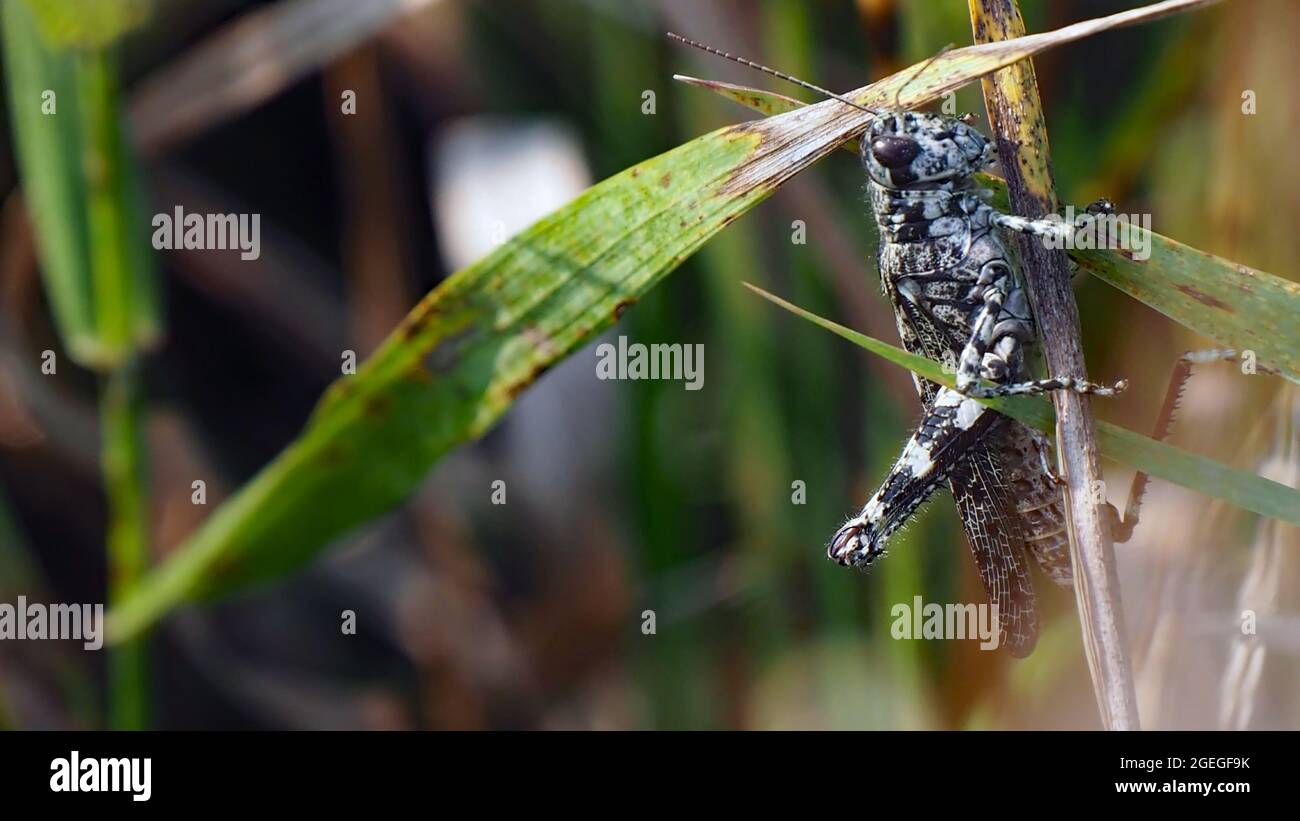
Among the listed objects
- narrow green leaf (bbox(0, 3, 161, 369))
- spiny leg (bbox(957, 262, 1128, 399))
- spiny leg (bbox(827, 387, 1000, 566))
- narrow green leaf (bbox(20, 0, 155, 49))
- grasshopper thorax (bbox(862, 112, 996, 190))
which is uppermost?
narrow green leaf (bbox(20, 0, 155, 49))

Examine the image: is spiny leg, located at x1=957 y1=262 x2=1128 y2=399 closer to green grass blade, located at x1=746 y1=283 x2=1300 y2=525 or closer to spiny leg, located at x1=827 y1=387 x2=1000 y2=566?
spiny leg, located at x1=827 y1=387 x2=1000 y2=566

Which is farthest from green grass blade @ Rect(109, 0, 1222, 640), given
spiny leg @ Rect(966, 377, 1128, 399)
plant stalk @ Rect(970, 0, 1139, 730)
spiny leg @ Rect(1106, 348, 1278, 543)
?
spiny leg @ Rect(1106, 348, 1278, 543)

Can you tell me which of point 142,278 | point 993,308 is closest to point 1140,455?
point 993,308

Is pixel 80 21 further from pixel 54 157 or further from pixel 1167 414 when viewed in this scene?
pixel 1167 414

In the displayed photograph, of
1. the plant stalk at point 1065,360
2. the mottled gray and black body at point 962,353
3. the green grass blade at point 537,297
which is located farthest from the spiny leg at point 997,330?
the green grass blade at point 537,297

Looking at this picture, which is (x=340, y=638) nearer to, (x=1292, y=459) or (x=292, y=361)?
(x=292, y=361)

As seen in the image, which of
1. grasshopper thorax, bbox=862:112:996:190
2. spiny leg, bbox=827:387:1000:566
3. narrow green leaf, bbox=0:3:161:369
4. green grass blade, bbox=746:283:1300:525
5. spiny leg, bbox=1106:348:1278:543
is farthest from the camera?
narrow green leaf, bbox=0:3:161:369

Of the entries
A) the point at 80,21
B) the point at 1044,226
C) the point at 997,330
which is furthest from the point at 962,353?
the point at 80,21
